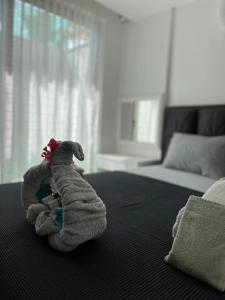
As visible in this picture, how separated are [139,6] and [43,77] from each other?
1.34 metres

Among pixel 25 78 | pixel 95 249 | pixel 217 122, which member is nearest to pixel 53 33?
pixel 25 78

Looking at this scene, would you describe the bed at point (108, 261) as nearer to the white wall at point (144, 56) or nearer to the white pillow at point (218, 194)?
the white pillow at point (218, 194)

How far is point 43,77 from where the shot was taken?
2.67m

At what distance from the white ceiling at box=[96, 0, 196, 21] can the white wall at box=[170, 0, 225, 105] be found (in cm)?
18

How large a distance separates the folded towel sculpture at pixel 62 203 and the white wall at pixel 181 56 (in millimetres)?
2028

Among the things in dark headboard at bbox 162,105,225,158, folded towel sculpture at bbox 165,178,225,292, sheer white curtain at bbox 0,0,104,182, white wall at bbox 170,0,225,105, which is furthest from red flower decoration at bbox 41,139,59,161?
white wall at bbox 170,0,225,105

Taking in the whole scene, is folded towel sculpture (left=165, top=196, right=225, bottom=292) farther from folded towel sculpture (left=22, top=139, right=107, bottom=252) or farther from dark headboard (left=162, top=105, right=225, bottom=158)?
dark headboard (left=162, top=105, right=225, bottom=158)

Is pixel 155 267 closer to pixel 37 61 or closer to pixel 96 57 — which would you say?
pixel 37 61

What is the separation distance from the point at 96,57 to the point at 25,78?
976 mm

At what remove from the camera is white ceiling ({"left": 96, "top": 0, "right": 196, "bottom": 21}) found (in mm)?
2721

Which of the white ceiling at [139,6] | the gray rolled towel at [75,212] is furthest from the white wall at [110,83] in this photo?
the gray rolled towel at [75,212]

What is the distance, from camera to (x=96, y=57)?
311 centimetres

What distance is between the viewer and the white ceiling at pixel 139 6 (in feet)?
8.93

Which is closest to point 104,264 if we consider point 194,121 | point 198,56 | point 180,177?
point 180,177
